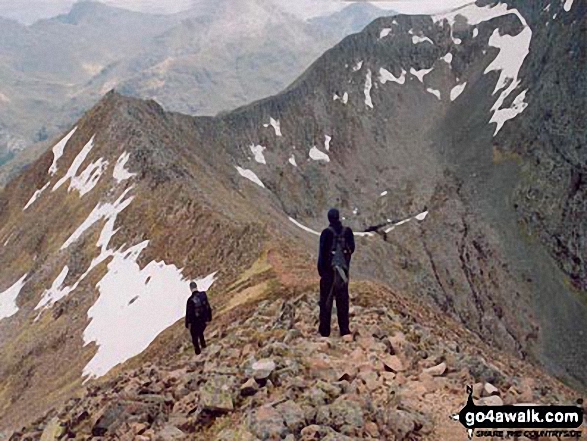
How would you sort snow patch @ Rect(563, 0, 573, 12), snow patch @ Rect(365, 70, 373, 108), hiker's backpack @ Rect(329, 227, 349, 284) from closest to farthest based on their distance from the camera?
hiker's backpack @ Rect(329, 227, 349, 284)
snow patch @ Rect(563, 0, 573, 12)
snow patch @ Rect(365, 70, 373, 108)

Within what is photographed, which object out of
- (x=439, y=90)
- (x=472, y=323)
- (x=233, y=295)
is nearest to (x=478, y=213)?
(x=472, y=323)

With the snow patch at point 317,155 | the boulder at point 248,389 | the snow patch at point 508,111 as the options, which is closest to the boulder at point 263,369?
the boulder at point 248,389

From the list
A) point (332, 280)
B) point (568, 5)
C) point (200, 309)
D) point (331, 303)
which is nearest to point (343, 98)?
point (568, 5)

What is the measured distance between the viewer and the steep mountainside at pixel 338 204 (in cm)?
4488

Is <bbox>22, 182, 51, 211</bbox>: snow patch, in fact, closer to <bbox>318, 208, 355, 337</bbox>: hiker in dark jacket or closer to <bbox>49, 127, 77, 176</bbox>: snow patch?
<bbox>49, 127, 77, 176</bbox>: snow patch

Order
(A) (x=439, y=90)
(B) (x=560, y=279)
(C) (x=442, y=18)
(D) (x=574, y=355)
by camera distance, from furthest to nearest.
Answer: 1. (C) (x=442, y=18)
2. (A) (x=439, y=90)
3. (B) (x=560, y=279)
4. (D) (x=574, y=355)

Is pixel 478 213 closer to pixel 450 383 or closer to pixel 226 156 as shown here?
pixel 226 156

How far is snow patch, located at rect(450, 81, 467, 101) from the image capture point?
165m

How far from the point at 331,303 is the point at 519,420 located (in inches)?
272

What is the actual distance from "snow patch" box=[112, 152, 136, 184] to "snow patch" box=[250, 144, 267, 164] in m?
52.3

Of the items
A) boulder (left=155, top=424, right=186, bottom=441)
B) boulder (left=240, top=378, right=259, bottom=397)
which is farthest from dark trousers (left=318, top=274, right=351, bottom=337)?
boulder (left=155, top=424, right=186, bottom=441)

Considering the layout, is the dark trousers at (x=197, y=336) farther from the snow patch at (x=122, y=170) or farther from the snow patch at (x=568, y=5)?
the snow patch at (x=568, y=5)

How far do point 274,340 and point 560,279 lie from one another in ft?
366

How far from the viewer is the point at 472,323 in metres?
108
